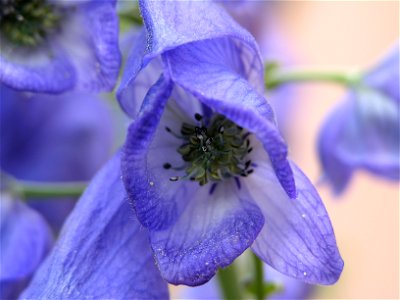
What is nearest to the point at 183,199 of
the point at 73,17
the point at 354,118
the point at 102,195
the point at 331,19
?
the point at 102,195

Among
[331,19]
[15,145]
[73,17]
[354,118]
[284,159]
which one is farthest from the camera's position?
[331,19]

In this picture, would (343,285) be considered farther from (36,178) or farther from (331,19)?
(331,19)

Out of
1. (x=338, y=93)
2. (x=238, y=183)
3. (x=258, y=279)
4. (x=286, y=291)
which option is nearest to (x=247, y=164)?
(x=238, y=183)

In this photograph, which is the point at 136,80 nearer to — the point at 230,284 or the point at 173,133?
the point at 173,133

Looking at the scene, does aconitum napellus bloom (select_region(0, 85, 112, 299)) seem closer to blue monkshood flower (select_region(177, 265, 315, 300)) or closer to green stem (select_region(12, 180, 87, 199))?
blue monkshood flower (select_region(177, 265, 315, 300))


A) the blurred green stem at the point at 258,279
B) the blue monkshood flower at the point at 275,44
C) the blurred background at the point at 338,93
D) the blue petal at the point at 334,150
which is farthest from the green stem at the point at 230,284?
the blurred background at the point at 338,93

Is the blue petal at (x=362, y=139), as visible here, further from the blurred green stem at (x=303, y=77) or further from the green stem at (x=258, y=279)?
the green stem at (x=258, y=279)
